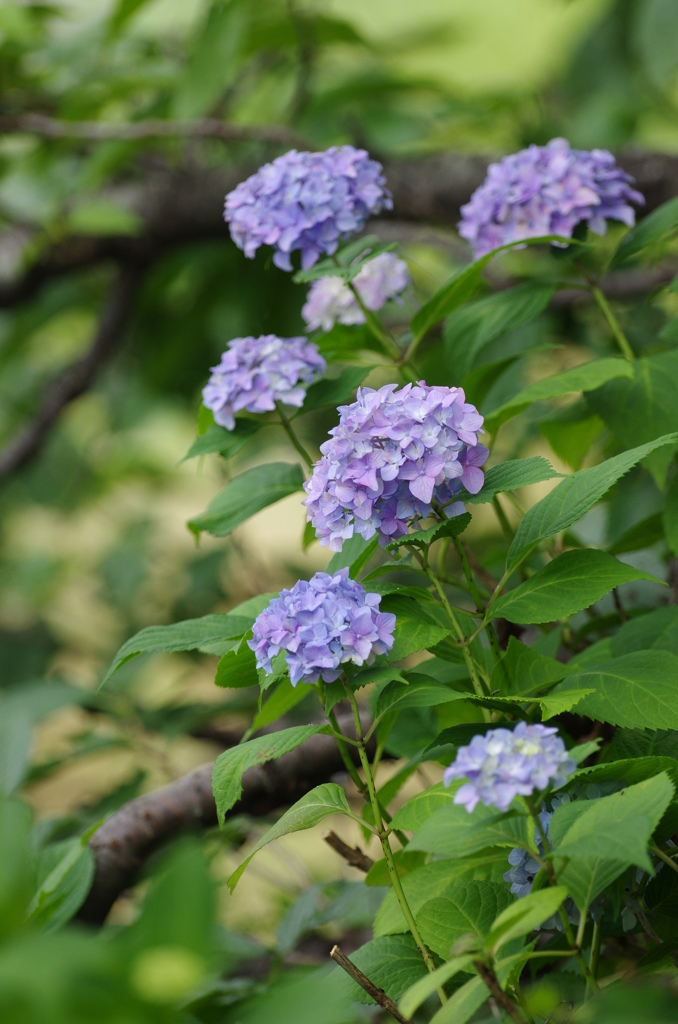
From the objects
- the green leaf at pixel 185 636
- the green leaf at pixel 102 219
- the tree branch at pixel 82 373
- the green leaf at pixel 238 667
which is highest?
the green leaf at pixel 102 219

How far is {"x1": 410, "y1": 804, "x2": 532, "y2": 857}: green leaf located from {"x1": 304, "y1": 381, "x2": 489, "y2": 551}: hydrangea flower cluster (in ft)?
0.51

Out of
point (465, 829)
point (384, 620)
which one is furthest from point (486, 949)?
point (384, 620)

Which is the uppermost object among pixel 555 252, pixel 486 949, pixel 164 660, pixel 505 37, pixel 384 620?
pixel 505 37

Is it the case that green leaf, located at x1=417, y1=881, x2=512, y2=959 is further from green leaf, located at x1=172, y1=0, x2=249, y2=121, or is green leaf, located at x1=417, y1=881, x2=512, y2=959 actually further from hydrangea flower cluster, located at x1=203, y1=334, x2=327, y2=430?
green leaf, located at x1=172, y1=0, x2=249, y2=121

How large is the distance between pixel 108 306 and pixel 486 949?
1.68 meters

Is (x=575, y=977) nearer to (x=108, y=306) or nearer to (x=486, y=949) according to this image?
(x=486, y=949)

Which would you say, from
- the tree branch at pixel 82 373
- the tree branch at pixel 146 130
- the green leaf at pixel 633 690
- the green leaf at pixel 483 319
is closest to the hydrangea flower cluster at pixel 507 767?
the green leaf at pixel 633 690

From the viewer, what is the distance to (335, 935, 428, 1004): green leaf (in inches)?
19.5

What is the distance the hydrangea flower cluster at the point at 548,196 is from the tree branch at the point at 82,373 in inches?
46.0

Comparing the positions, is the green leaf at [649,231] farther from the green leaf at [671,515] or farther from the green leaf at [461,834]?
the green leaf at [461,834]

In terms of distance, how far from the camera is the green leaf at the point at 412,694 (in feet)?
1.61

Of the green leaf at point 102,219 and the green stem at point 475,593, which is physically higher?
the green leaf at point 102,219

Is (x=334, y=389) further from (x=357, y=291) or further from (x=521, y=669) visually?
(x=521, y=669)

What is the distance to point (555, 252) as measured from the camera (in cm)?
79
